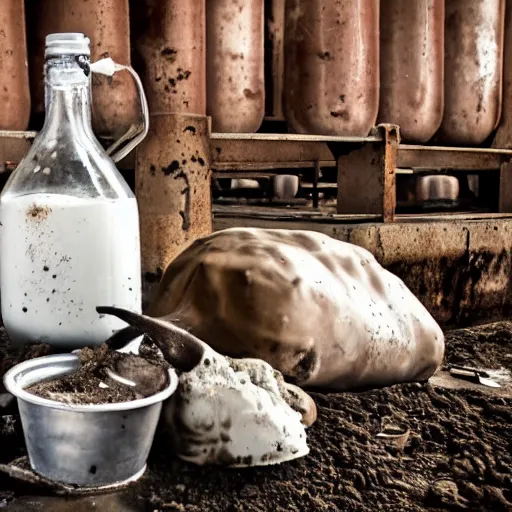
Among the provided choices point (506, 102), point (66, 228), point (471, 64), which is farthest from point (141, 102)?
point (506, 102)

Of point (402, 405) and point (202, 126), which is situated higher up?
point (202, 126)

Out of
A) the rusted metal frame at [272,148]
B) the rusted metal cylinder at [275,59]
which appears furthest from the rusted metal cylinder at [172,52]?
the rusted metal cylinder at [275,59]

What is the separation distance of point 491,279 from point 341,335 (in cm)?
124

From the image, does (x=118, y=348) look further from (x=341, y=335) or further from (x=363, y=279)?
(x=363, y=279)

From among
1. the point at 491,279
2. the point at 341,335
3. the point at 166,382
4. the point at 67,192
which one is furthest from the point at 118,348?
the point at 491,279

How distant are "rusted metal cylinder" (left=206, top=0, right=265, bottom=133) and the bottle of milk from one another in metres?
0.96

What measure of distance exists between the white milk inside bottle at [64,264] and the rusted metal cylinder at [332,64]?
45.3 inches

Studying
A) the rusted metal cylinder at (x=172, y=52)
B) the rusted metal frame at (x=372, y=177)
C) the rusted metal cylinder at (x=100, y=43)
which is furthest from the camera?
the rusted metal frame at (x=372, y=177)

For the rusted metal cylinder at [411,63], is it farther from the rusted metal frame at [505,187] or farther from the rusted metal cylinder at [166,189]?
the rusted metal cylinder at [166,189]

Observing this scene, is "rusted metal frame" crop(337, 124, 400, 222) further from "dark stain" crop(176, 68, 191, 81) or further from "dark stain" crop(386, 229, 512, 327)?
"dark stain" crop(176, 68, 191, 81)

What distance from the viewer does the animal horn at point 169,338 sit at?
986 millimetres

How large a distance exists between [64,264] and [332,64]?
4.18 feet

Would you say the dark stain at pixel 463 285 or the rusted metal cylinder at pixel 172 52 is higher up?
the rusted metal cylinder at pixel 172 52

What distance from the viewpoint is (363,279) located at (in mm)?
1472
